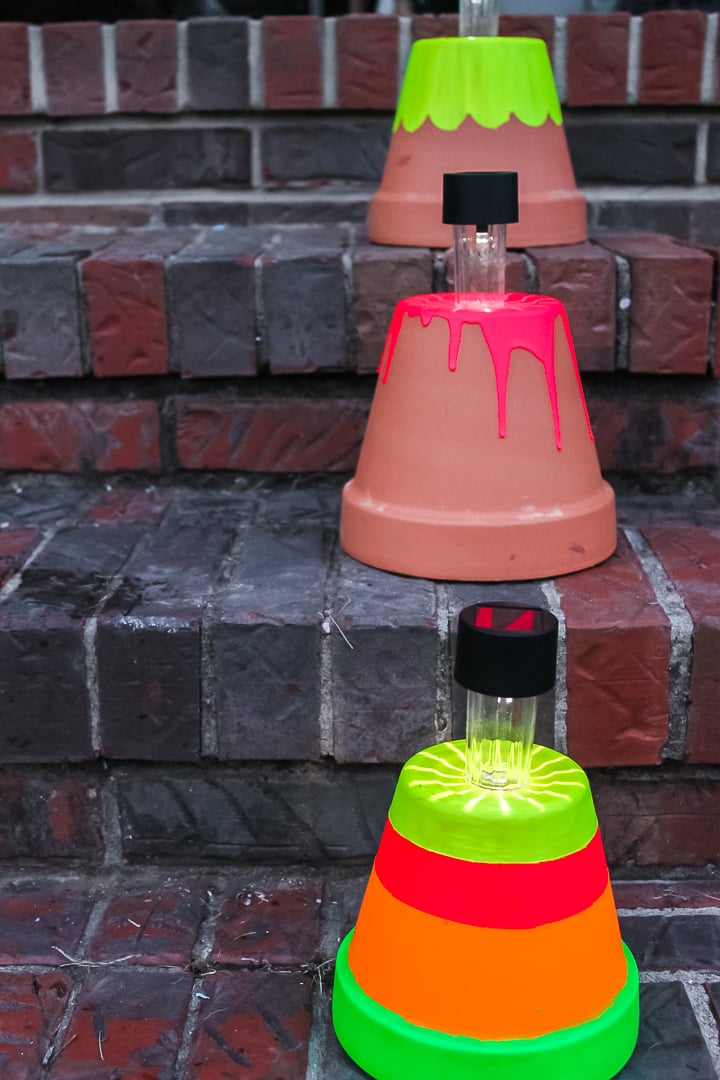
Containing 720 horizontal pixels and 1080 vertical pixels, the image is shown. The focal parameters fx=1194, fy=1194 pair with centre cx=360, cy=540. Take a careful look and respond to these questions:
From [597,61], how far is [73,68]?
79cm

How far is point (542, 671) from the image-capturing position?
2.76ft

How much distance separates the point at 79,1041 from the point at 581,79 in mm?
1472

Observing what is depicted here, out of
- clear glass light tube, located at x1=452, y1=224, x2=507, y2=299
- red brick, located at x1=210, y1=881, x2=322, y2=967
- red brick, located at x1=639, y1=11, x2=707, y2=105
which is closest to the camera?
red brick, located at x1=210, y1=881, x2=322, y2=967

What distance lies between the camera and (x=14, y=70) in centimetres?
181

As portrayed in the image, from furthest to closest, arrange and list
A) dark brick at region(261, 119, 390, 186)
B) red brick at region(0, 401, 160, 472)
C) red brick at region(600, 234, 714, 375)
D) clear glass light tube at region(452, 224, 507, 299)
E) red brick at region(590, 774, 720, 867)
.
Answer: dark brick at region(261, 119, 390, 186) → red brick at region(0, 401, 160, 472) → red brick at region(600, 234, 714, 375) → clear glass light tube at region(452, 224, 507, 299) → red brick at region(590, 774, 720, 867)

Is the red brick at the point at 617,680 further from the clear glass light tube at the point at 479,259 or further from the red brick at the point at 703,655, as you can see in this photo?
the clear glass light tube at the point at 479,259

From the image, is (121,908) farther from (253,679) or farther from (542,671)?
(542,671)

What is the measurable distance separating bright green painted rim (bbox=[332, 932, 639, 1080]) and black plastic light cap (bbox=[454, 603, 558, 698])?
8.5 inches

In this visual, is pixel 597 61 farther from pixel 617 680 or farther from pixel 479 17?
pixel 617 680

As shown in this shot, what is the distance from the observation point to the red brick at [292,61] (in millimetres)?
1774

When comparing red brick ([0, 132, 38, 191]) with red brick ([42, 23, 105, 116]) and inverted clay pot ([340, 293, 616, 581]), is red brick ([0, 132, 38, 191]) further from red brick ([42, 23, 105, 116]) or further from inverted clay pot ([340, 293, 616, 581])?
inverted clay pot ([340, 293, 616, 581])

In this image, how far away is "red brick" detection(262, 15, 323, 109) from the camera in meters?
1.77

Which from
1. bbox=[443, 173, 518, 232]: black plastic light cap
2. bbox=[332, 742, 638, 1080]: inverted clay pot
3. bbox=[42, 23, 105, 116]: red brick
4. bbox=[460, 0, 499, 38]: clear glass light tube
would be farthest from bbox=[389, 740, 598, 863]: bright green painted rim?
bbox=[42, 23, 105, 116]: red brick

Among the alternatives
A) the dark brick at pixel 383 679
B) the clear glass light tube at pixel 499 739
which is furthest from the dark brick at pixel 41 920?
the clear glass light tube at pixel 499 739
